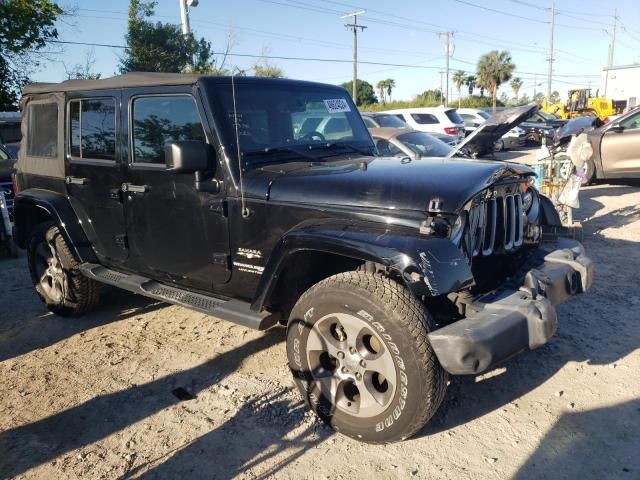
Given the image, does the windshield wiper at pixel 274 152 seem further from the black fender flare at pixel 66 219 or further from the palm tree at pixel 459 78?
the palm tree at pixel 459 78

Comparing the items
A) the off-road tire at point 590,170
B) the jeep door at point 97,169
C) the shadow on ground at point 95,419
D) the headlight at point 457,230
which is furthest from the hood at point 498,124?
the off-road tire at point 590,170

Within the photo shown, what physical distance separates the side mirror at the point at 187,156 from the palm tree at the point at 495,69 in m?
56.1

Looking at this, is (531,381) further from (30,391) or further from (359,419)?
(30,391)

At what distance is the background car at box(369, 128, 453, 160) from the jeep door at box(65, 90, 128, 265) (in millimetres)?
5431

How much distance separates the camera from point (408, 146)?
909cm

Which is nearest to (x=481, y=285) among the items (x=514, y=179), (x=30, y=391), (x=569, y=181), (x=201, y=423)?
(x=514, y=179)

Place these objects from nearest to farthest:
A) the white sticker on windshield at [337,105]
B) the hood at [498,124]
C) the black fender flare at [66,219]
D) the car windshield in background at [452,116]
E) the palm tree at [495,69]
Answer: the hood at [498,124], the white sticker on windshield at [337,105], the black fender flare at [66,219], the car windshield in background at [452,116], the palm tree at [495,69]

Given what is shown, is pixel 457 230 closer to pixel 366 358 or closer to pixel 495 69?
pixel 366 358

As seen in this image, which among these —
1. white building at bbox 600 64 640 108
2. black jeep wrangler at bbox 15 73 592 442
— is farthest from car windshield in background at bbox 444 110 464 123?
white building at bbox 600 64 640 108

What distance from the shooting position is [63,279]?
187 inches

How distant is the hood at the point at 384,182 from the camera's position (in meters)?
2.76

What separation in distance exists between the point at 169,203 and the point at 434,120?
1529cm

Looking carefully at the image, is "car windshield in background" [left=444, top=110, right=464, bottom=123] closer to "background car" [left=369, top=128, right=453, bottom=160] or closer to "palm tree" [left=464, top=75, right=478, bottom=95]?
"background car" [left=369, top=128, right=453, bottom=160]

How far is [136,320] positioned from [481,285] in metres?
3.16
